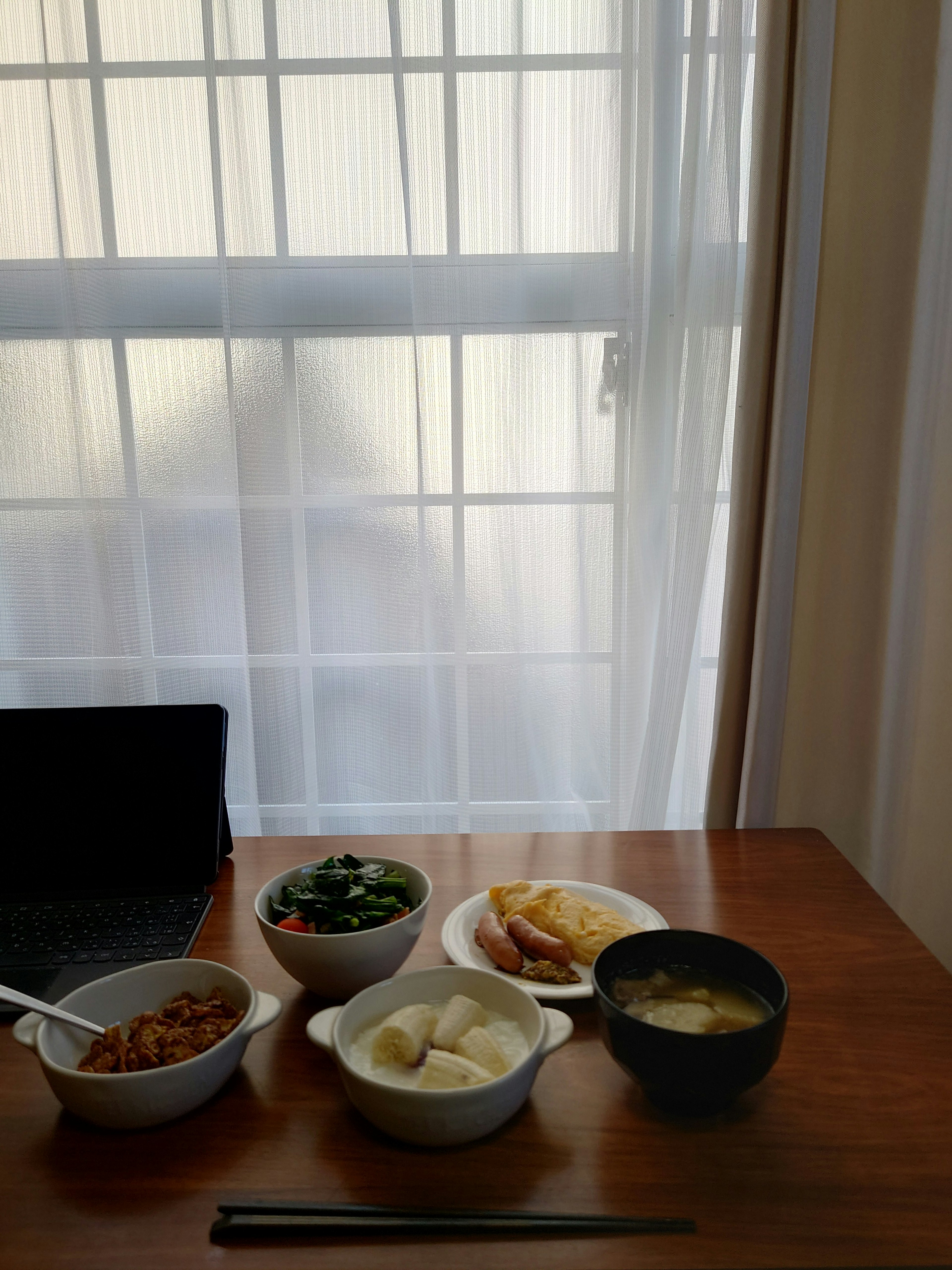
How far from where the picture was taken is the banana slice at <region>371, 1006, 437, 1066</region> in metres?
0.64

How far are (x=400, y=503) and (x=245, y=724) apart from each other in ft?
1.80

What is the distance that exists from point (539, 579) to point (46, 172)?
1196 mm

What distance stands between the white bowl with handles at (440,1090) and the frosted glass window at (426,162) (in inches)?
51.3

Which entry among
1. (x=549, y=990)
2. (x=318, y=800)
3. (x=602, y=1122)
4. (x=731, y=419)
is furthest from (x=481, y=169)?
(x=602, y=1122)

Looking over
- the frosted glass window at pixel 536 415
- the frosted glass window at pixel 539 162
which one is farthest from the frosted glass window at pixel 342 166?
the frosted glass window at pixel 536 415

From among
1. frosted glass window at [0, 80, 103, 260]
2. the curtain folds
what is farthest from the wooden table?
frosted glass window at [0, 80, 103, 260]

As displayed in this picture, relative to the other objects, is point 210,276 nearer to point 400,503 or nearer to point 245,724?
point 400,503

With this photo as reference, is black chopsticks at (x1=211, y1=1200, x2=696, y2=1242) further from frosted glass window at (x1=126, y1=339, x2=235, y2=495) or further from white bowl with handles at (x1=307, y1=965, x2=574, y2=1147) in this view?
frosted glass window at (x1=126, y1=339, x2=235, y2=495)

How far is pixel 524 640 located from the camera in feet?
5.48

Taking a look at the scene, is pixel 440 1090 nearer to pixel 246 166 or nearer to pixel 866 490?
pixel 866 490

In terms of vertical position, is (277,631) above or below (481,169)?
below

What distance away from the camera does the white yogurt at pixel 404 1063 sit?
63 cm

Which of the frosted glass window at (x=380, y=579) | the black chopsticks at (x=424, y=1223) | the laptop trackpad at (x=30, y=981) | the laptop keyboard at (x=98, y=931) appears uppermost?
the frosted glass window at (x=380, y=579)

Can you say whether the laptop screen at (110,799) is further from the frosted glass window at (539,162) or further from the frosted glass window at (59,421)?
the frosted glass window at (539,162)
